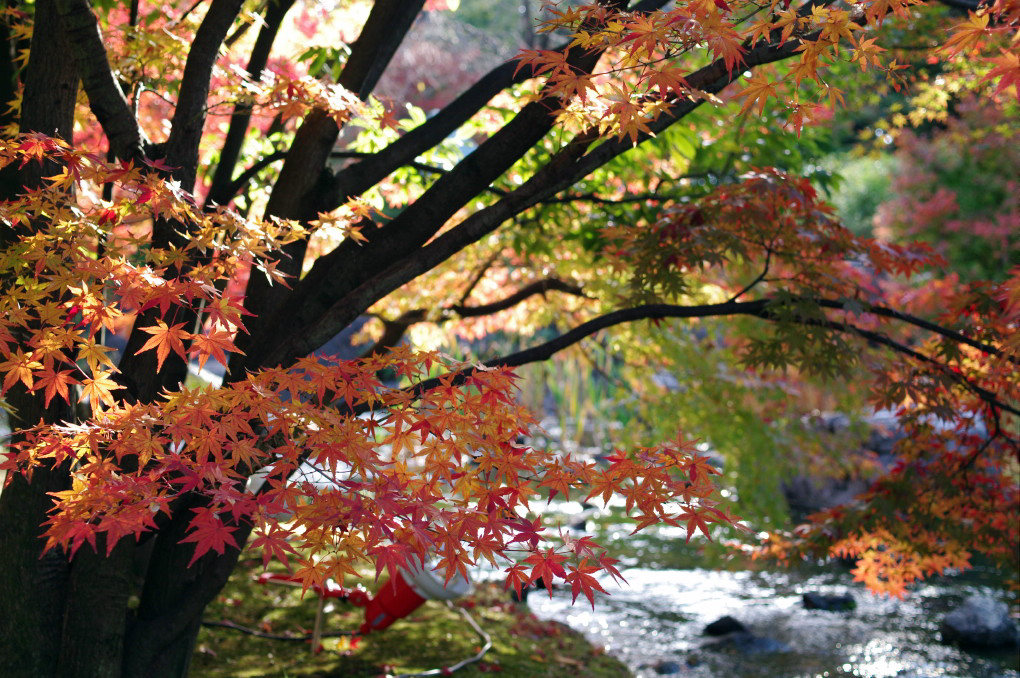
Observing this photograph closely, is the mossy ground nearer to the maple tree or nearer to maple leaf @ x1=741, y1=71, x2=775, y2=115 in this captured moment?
the maple tree

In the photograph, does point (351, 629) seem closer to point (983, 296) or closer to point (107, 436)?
point (107, 436)

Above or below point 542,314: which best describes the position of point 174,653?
below

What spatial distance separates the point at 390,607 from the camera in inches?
190

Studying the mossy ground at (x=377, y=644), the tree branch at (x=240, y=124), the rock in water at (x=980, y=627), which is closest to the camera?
the tree branch at (x=240, y=124)

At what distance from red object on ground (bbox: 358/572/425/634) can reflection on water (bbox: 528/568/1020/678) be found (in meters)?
1.85

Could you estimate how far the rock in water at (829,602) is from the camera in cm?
715

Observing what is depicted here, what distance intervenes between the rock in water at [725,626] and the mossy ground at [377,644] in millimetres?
1286

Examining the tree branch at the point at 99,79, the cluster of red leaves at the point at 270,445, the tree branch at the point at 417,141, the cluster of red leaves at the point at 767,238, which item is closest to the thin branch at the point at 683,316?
the cluster of red leaves at the point at 767,238

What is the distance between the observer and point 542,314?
666cm

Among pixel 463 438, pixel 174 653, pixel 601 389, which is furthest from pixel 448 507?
pixel 601 389

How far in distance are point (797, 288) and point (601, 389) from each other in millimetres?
9734

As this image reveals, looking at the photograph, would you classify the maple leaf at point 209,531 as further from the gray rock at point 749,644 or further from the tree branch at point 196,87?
the gray rock at point 749,644

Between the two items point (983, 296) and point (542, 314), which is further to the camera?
point (542, 314)

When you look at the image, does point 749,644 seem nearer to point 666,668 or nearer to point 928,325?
point 666,668
